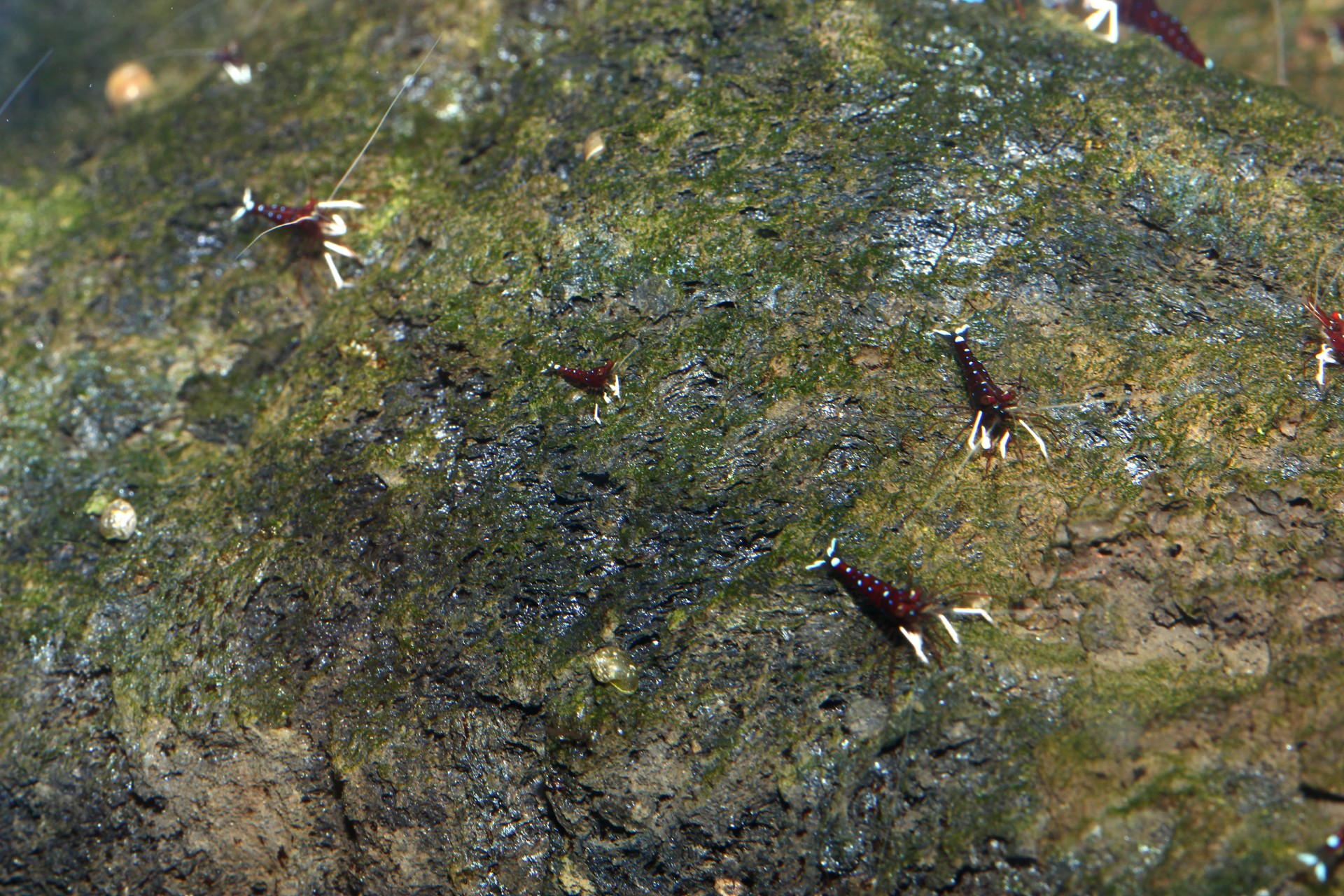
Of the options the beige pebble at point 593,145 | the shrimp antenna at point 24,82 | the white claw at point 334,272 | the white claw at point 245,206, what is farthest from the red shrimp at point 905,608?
the shrimp antenna at point 24,82

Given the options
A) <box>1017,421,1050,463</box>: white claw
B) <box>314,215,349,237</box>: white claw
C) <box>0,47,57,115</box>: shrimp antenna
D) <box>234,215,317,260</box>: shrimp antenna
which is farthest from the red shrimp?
<box>0,47,57,115</box>: shrimp antenna

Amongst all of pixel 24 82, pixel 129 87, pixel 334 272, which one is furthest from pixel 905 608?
pixel 24 82

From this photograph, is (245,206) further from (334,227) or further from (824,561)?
(824,561)

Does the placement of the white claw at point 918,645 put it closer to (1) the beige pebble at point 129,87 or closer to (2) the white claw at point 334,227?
(2) the white claw at point 334,227

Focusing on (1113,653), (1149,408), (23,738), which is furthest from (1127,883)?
(23,738)

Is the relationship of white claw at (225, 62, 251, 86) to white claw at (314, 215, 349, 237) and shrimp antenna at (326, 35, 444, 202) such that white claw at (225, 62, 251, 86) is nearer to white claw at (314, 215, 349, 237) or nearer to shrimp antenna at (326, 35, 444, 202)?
shrimp antenna at (326, 35, 444, 202)
